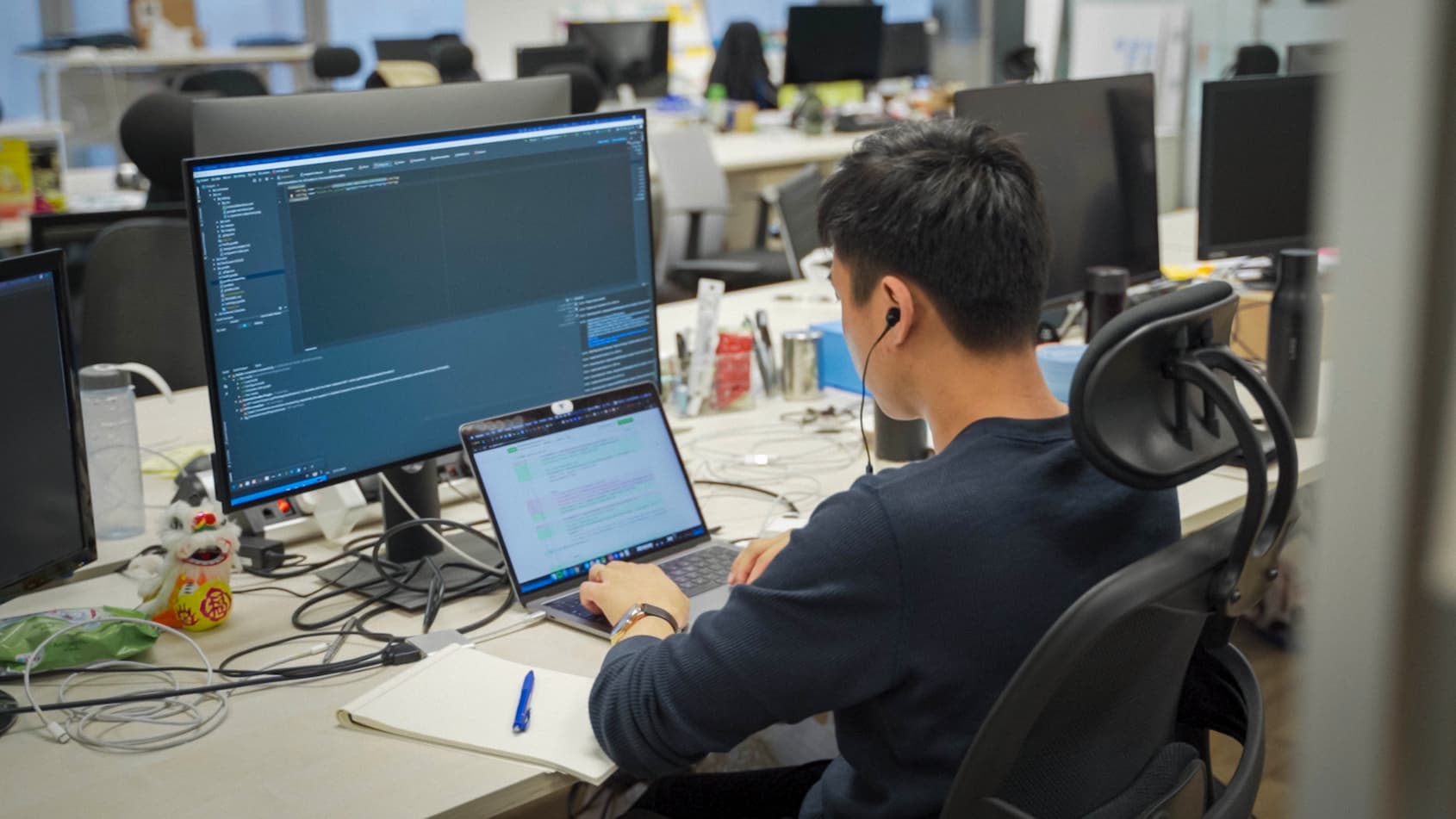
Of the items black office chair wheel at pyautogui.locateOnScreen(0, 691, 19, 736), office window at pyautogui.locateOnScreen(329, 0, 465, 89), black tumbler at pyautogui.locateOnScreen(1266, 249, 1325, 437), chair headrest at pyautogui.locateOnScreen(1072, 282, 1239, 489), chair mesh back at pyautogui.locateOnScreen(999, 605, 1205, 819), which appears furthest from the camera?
office window at pyautogui.locateOnScreen(329, 0, 465, 89)

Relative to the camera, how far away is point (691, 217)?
15.9 feet

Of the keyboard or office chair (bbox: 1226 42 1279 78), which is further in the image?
office chair (bbox: 1226 42 1279 78)

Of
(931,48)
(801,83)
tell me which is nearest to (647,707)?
(801,83)

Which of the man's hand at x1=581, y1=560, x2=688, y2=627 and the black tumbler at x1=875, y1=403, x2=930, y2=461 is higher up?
the black tumbler at x1=875, y1=403, x2=930, y2=461

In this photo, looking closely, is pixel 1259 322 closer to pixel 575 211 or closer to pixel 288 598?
pixel 575 211

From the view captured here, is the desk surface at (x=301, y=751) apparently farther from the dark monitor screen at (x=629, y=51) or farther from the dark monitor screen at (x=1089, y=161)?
the dark monitor screen at (x=629, y=51)

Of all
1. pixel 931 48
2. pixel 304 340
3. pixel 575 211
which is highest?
pixel 931 48

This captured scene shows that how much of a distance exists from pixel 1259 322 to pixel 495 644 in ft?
6.04

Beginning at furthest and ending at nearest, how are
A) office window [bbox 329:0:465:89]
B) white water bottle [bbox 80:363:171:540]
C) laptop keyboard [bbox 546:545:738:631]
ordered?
office window [bbox 329:0:465:89]
white water bottle [bbox 80:363:171:540]
laptop keyboard [bbox 546:545:738:631]

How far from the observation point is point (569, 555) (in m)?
1.57

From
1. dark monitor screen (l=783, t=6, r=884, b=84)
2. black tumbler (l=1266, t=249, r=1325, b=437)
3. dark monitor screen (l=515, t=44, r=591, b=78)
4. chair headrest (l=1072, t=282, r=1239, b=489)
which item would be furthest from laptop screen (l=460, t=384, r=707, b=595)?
dark monitor screen (l=783, t=6, r=884, b=84)

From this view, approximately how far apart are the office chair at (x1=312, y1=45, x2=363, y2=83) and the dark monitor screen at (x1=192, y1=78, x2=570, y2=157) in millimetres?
4490

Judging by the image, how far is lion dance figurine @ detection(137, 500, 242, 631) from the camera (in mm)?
1456

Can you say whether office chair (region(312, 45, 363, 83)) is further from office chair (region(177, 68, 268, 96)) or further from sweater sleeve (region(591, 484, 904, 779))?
sweater sleeve (region(591, 484, 904, 779))
